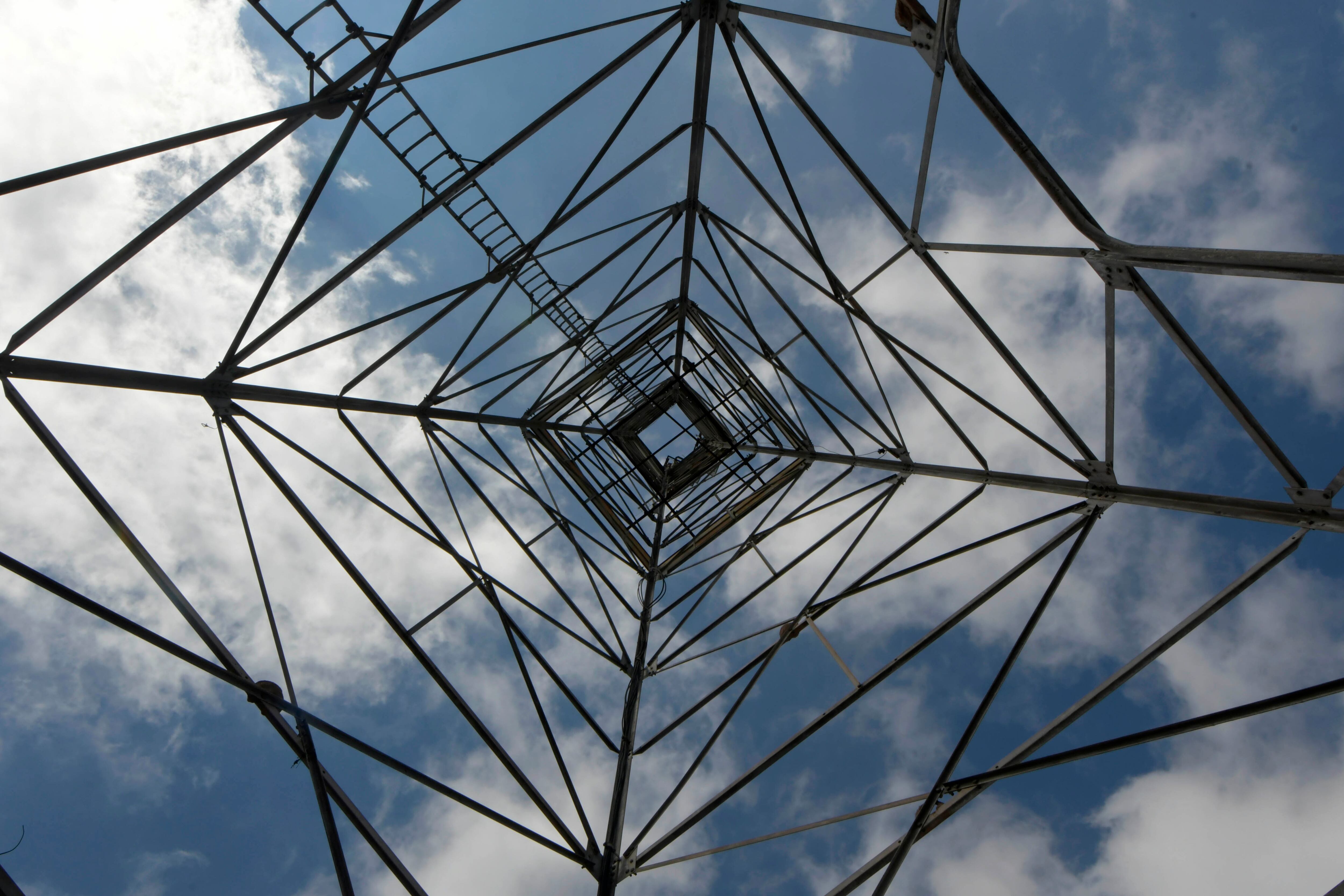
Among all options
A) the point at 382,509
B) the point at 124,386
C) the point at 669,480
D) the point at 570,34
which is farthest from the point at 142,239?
the point at 669,480

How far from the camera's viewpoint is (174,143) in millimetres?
5121

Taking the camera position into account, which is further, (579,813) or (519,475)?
(519,475)

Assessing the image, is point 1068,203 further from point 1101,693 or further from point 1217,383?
point 1101,693

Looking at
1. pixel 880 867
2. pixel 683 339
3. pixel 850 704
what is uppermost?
pixel 683 339

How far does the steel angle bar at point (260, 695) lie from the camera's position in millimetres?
4344

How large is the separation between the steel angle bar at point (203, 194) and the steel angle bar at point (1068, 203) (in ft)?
12.9

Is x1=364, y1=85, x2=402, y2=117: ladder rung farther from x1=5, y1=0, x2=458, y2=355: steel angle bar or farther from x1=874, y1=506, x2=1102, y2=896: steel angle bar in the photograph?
x1=874, y1=506, x2=1102, y2=896: steel angle bar

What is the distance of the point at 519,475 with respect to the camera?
430 inches

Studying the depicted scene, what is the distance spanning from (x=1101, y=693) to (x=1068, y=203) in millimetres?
3794

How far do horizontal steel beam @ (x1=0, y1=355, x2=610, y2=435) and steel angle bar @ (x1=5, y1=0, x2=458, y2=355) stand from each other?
0.55ft

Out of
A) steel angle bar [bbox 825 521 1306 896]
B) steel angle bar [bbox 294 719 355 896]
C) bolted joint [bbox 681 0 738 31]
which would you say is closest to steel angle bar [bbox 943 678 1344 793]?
steel angle bar [bbox 825 521 1306 896]

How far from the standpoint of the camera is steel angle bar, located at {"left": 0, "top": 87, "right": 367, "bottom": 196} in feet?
14.7

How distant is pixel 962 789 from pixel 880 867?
971mm

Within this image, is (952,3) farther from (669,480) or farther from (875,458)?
Answer: (669,480)
